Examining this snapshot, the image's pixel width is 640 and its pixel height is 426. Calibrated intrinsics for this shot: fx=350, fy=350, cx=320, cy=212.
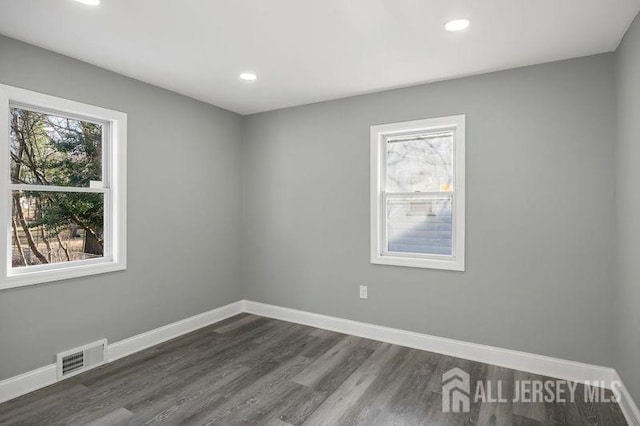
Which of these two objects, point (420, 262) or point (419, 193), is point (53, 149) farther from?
point (420, 262)

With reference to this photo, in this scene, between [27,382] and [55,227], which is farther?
[55,227]

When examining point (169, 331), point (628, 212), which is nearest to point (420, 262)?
point (628, 212)

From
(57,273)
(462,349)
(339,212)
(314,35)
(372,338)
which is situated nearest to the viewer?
(314,35)

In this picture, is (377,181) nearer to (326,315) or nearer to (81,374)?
(326,315)

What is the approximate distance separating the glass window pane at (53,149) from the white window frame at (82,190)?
0.06 meters

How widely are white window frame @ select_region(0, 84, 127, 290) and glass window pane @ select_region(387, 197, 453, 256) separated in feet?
8.61

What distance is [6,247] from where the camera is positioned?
2.53 m

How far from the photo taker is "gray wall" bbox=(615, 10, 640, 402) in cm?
217

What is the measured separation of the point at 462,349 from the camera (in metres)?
3.22

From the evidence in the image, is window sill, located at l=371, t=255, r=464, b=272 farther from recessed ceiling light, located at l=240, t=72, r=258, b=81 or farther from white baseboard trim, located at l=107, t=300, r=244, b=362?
recessed ceiling light, located at l=240, t=72, r=258, b=81

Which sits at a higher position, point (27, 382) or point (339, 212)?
point (339, 212)

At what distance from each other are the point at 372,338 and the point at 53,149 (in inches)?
133

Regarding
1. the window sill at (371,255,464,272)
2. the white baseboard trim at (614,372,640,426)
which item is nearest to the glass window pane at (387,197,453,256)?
the window sill at (371,255,464,272)

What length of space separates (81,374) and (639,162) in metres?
4.29
